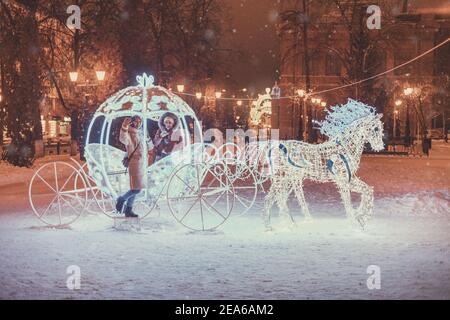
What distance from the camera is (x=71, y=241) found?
11.0 meters

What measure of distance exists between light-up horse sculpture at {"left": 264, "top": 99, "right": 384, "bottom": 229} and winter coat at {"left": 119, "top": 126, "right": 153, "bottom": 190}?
2.32 m

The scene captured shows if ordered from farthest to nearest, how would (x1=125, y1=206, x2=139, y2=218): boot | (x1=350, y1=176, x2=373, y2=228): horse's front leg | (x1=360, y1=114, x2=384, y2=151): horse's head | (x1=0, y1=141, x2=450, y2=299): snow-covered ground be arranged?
(x1=125, y1=206, x2=139, y2=218): boot, (x1=360, y1=114, x2=384, y2=151): horse's head, (x1=350, y1=176, x2=373, y2=228): horse's front leg, (x1=0, y1=141, x2=450, y2=299): snow-covered ground

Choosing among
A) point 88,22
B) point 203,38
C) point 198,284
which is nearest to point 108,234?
point 198,284

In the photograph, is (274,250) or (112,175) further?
(112,175)

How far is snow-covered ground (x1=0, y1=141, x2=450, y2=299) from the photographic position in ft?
25.0

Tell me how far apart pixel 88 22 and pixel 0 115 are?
9903 mm

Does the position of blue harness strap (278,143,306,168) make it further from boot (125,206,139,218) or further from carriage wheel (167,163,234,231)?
boot (125,206,139,218)

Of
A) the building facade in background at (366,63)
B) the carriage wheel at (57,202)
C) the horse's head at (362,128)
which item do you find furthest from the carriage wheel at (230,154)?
the building facade in background at (366,63)

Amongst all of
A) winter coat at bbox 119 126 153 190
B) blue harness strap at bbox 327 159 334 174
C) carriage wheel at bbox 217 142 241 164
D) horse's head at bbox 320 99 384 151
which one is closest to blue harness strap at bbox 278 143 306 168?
blue harness strap at bbox 327 159 334 174

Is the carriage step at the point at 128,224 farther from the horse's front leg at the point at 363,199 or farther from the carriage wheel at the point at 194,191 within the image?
the horse's front leg at the point at 363,199

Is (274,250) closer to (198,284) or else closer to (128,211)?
(198,284)

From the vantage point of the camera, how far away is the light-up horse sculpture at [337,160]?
12.2 meters

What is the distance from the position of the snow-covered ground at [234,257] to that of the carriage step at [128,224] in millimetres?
201

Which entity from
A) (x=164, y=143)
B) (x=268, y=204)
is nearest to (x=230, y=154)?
(x=164, y=143)
